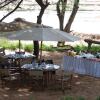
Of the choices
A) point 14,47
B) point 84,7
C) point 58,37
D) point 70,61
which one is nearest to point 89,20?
point 84,7

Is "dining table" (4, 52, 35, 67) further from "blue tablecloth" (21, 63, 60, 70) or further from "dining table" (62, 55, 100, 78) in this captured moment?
"blue tablecloth" (21, 63, 60, 70)

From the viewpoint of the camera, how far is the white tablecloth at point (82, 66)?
17.4 meters

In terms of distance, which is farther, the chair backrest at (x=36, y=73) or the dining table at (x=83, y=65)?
the dining table at (x=83, y=65)

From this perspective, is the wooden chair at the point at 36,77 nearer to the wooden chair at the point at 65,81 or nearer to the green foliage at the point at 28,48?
the wooden chair at the point at 65,81

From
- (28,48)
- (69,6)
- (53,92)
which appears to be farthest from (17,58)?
(69,6)

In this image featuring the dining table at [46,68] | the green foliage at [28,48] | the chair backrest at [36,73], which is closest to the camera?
the chair backrest at [36,73]

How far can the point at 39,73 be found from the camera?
1444cm

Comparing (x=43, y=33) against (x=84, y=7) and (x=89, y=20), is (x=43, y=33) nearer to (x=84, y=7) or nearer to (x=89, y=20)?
(x=89, y=20)

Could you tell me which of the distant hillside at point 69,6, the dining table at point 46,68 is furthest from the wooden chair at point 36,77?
the distant hillside at point 69,6

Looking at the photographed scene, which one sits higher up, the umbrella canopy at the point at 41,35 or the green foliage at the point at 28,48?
the umbrella canopy at the point at 41,35

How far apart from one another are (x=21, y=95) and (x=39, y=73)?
3.20ft

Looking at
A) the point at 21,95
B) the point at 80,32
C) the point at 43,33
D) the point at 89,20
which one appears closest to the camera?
the point at 21,95

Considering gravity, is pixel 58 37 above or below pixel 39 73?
above

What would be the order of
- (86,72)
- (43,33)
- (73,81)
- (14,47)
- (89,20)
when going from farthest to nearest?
(89,20), (14,47), (86,72), (73,81), (43,33)
